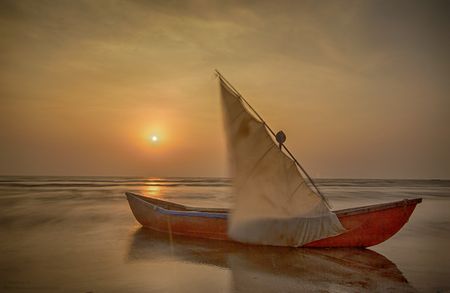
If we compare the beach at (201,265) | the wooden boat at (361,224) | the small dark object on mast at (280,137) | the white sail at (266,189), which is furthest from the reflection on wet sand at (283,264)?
the small dark object on mast at (280,137)

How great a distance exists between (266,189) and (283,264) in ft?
7.17

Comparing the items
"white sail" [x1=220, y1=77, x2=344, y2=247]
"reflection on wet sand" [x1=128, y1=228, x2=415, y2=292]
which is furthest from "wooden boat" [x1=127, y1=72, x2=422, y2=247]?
"reflection on wet sand" [x1=128, y1=228, x2=415, y2=292]

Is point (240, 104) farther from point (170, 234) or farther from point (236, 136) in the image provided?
point (170, 234)

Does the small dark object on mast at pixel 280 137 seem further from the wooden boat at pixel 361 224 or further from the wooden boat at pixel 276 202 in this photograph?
the wooden boat at pixel 361 224

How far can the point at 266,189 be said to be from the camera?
1038 centimetres

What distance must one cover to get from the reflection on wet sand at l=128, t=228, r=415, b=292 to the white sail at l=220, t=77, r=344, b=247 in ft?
2.73

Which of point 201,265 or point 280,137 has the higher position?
point 280,137

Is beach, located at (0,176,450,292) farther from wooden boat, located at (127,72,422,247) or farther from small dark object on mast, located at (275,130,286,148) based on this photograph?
small dark object on mast, located at (275,130,286,148)

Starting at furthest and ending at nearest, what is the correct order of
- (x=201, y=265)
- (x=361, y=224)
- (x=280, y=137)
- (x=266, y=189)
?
(x=361, y=224) < (x=280, y=137) < (x=266, y=189) < (x=201, y=265)

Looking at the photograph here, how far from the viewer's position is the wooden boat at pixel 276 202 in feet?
34.0

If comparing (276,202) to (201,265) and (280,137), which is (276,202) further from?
(201,265)

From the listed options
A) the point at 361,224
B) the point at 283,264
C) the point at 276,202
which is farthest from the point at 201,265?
the point at 361,224

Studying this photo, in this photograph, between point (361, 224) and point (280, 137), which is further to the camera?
point (361, 224)

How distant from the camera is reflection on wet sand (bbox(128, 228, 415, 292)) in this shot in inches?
298
